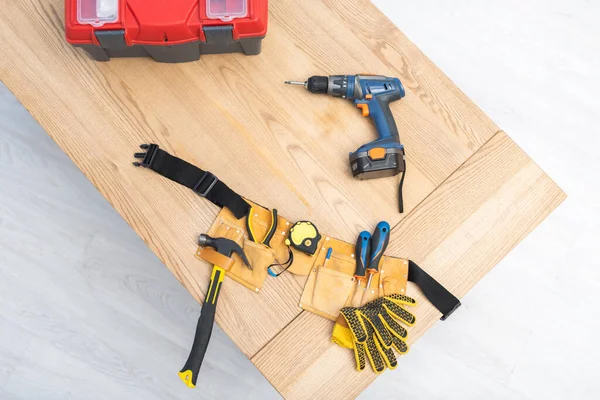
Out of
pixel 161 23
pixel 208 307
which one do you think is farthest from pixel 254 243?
pixel 161 23

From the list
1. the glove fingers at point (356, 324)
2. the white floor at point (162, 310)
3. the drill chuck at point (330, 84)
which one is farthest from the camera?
the white floor at point (162, 310)

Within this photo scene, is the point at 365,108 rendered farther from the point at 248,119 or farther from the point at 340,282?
the point at 340,282

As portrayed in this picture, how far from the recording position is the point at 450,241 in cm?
111

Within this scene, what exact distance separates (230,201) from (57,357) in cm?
89

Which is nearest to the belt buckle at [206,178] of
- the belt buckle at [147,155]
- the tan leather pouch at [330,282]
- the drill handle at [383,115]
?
the belt buckle at [147,155]

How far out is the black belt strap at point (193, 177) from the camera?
1.09m

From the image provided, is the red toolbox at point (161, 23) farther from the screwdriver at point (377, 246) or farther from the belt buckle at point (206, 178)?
the screwdriver at point (377, 246)

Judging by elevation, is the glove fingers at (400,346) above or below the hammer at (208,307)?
above

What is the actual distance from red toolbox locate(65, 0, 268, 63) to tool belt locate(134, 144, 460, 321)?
0.77 feet

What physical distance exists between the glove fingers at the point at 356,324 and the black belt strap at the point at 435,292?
0.16 meters

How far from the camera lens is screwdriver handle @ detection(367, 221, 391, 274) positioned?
1072mm

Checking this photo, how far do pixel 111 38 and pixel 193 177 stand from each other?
0.34 metres

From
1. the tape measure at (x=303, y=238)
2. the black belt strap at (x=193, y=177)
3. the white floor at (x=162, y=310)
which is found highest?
the tape measure at (x=303, y=238)

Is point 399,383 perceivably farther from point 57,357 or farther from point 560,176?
point 57,357
